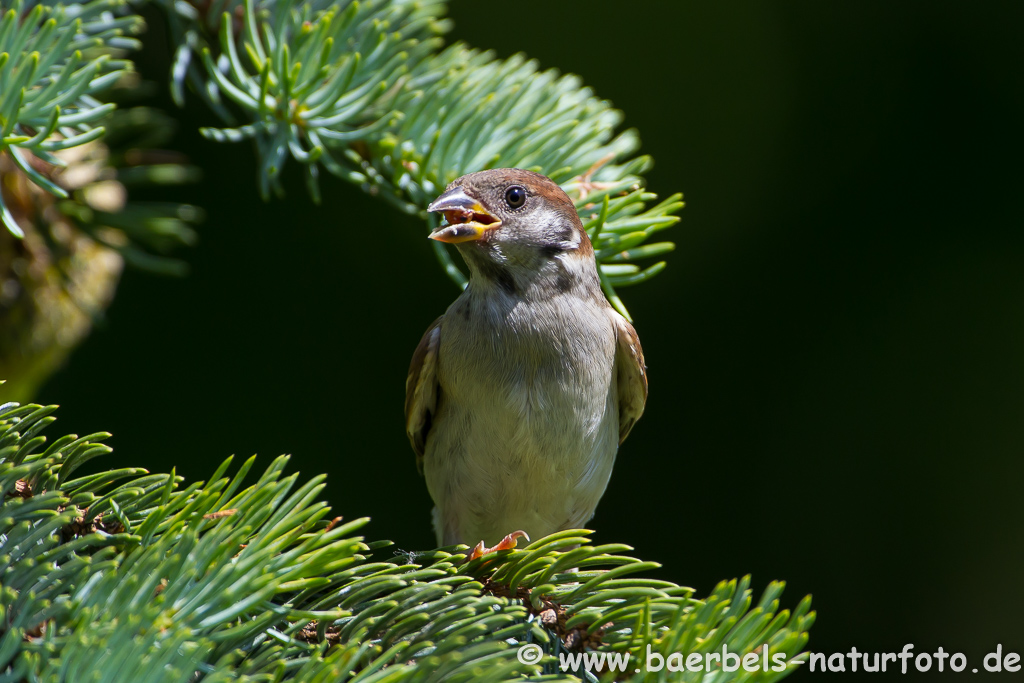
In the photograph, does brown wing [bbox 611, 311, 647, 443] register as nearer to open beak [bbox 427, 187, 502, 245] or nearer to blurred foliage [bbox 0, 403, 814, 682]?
open beak [bbox 427, 187, 502, 245]

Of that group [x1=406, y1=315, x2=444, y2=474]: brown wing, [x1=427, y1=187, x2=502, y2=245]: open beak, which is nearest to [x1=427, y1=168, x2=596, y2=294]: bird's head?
[x1=427, y1=187, x2=502, y2=245]: open beak

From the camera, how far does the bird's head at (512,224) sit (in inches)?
68.2

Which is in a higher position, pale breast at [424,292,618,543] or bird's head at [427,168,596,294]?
bird's head at [427,168,596,294]

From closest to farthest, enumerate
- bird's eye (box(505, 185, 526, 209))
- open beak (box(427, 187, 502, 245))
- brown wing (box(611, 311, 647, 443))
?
open beak (box(427, 187, 502, 245))
bird's eye (box(505, 185, 526, 209))
brown wing (box(611, 311, 647, 443))

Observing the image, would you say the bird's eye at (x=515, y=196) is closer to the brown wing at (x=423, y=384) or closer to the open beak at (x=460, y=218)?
the open beak at (x=460, y=218)

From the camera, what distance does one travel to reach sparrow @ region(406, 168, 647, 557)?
1.94 metres

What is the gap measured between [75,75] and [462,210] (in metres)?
0.74

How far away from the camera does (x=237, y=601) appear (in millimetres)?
887

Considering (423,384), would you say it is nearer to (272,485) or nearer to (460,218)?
(460,218)

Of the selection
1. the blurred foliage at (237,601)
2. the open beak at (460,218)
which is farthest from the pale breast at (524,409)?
the blurred foliage at (237,601)

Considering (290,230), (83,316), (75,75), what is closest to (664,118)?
(290,230)

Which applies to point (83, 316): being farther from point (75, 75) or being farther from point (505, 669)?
point (505, 669)

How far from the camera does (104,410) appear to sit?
3537mm

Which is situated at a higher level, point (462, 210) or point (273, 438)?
point (462, 210)
